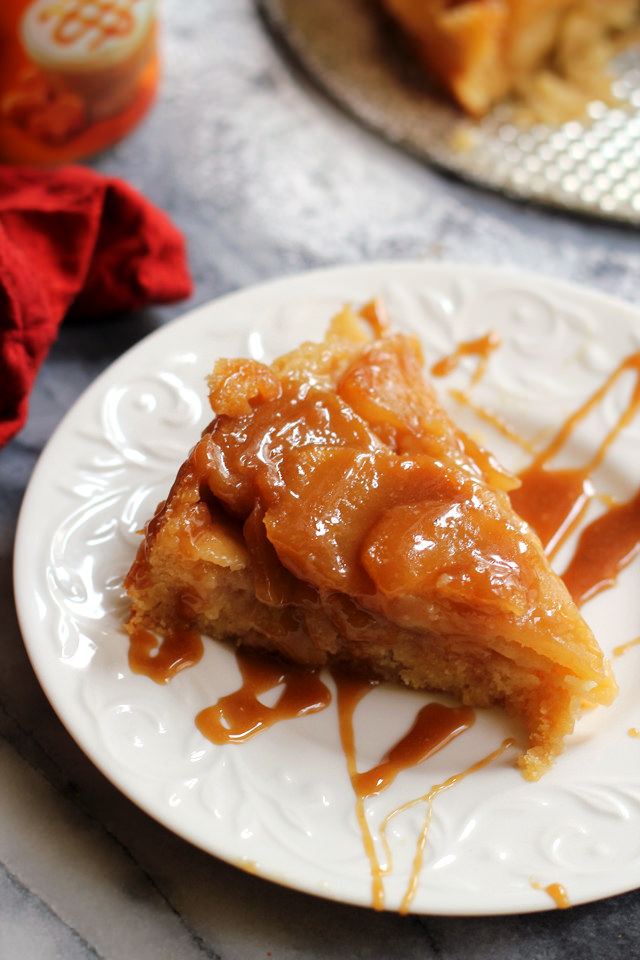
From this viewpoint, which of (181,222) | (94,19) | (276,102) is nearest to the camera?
(94,19)

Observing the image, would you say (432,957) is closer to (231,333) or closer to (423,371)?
(423,371)

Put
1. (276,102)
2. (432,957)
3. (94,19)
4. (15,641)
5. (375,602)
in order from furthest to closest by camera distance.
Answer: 1. (276,102)
2. (94,19)
3. (15,641)
4. (375,602)
5. (432,957)

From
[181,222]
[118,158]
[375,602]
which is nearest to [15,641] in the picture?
[375,602]

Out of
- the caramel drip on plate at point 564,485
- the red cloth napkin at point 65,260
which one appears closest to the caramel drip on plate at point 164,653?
the red cloth napkin at point 65,260

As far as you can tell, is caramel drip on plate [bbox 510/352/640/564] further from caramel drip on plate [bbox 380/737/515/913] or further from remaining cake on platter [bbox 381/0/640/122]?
remaining cake on platter [bbox 381/0/640/122]

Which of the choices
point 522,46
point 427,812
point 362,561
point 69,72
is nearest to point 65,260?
point 69,72

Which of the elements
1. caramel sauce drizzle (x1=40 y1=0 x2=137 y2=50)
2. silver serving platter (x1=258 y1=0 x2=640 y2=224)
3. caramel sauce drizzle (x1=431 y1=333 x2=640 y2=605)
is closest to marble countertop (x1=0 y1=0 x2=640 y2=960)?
silver serving platter (x1=258 y1=0 x2=640 y2=224)
